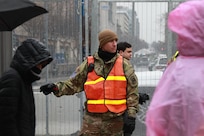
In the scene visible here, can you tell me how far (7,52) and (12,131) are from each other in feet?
12.2

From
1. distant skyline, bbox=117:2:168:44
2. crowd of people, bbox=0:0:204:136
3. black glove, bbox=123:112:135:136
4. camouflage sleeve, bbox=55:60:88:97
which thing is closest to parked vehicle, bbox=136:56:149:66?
distant skyline, bbox=117:2:168:44

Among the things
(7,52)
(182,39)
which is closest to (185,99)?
(182,39)

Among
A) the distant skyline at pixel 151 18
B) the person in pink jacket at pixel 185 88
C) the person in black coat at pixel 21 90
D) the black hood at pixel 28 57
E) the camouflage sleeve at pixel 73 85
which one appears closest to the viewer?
the person in pink jacket at pixel 185 88

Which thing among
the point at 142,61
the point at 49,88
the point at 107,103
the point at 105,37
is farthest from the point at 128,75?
the point at 142,61

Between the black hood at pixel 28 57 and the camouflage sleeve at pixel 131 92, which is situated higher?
the black hood at pixel 28 57

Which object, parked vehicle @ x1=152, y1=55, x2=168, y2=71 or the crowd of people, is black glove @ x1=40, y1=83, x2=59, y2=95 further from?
parked vehicle @ x1=152, y1=55, x2=168, y2=71

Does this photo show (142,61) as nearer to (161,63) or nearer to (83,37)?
(161,63)

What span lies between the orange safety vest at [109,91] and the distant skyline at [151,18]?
2.40 metres

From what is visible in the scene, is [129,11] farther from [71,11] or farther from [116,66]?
[116,66]

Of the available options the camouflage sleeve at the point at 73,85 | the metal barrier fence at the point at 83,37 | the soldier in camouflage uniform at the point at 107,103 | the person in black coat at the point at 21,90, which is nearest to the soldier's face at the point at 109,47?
the soldier in camouflage uniform at the point at 107,103

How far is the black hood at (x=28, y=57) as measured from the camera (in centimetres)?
409

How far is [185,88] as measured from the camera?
236 cm

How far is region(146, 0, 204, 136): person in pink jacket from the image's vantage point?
2.32 metres

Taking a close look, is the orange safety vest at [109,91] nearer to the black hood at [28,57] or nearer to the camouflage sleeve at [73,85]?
the camouflage sleeve at [73,85]
